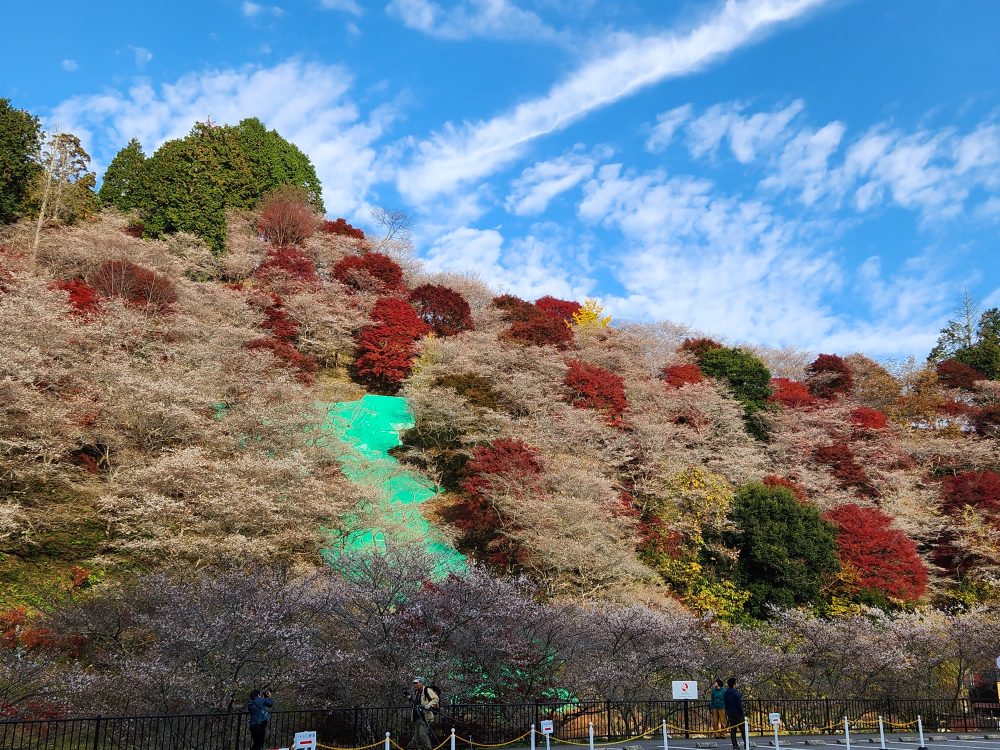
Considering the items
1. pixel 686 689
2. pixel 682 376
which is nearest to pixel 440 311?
pixel 682 376

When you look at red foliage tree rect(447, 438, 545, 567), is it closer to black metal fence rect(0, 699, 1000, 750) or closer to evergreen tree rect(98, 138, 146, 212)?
black metal fence rect(0, 699, 1000, 750)

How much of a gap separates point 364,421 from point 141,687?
727 inches

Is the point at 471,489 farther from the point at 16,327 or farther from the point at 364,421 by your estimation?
the point at 16,327

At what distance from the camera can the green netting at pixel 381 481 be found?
823 inches

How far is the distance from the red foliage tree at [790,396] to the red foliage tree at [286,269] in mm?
26444

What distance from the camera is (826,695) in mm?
18531

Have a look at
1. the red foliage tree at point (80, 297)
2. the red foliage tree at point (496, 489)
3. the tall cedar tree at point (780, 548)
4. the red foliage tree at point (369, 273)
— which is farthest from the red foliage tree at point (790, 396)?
the red foliage tree at point (80, 297)

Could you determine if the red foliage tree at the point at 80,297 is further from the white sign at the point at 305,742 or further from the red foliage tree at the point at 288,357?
the white sign at the point at 305,742

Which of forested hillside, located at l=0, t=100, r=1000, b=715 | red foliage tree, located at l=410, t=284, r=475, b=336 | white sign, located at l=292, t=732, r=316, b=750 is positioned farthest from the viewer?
red foliage tree, located at l=410, t=284, r=475, b=336

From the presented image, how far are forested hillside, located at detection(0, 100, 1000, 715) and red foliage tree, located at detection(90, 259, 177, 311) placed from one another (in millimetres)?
134

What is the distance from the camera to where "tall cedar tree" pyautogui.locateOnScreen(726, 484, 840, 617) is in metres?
23.7

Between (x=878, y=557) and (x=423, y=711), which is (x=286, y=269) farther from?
(x=878, y=557)

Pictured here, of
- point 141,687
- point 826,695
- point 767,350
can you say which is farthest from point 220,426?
point 767,350

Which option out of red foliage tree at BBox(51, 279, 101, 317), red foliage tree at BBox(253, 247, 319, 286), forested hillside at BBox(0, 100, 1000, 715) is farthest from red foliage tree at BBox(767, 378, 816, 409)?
red foliage tree at BBox(51, 279, 101, 317)
